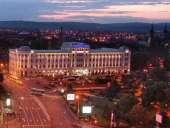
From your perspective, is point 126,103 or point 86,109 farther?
point 126,103

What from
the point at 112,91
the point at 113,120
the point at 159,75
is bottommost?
the point at 159,75

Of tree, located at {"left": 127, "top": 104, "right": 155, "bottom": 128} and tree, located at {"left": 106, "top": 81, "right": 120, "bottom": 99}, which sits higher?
tree, located at {"left": 127, "top": 104, "right": 155, "bottom": 128}

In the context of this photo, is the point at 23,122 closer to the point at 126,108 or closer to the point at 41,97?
the point at 126,108

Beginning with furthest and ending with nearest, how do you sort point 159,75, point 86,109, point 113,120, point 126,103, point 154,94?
point 159,75 → point 154,94 → point 126,103 → point 86,109 → point 113,120

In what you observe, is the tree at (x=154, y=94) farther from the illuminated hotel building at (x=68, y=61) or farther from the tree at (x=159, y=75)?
the illuminated hotel building at (x=68, y=61)

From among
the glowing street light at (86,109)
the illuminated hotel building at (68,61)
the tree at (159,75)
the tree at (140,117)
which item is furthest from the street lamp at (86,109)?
the illuminated hotel building at (68,61)

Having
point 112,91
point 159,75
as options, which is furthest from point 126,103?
point 159,75

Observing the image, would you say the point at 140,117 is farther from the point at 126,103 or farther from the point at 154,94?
the point at 154,94

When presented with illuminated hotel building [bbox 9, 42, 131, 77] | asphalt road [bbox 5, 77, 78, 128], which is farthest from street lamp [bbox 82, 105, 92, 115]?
illuminated hotel building [bbox 9, 42, 131, 77]

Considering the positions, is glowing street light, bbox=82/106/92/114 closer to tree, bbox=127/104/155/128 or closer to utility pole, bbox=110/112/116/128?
utility pole, bbox=110/112/116/128
